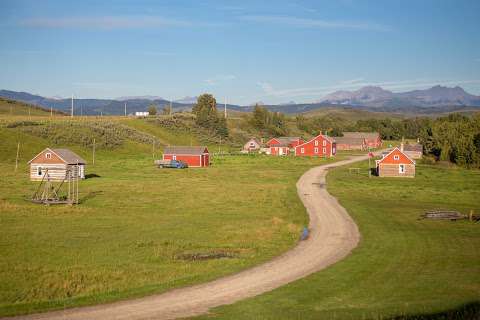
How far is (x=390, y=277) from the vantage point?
23.2 metres

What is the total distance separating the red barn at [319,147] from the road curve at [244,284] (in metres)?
77.3

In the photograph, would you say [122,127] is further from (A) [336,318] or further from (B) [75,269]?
(A) [336,318]

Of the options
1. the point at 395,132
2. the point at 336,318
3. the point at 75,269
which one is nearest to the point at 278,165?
the point at 75,269

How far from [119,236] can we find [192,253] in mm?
5923

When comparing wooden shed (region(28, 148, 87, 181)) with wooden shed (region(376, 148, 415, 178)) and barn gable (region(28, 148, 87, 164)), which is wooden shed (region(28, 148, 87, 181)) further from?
wooden shed (region(376, 148, 415, 178))

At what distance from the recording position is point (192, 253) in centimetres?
2838

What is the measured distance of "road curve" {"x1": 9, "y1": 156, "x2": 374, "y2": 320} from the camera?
18.6 metres

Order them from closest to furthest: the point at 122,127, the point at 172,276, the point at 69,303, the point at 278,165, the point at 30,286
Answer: the point at 69,303 → the point at 30,286 → the point at 172,276 → the point at 278,165 → the point at 122,127

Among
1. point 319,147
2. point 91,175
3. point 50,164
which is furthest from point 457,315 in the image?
point 319,147

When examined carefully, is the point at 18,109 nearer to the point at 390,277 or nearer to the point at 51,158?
the point at 51,158

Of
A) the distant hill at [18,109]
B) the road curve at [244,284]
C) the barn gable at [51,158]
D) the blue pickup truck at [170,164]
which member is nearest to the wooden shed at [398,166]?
the blue pickup truck at [170,164]

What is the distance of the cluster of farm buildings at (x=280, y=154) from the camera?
203 feet

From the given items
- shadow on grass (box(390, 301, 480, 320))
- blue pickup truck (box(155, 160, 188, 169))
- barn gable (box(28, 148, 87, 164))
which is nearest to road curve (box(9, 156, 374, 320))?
shadow on grass (box(390, 301, 480, 320))

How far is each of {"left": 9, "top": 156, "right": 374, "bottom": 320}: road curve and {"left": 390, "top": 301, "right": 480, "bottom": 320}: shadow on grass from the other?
591 centimetres
